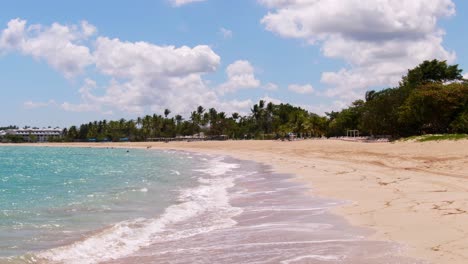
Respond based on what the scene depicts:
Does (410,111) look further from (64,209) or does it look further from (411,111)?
(64,209)

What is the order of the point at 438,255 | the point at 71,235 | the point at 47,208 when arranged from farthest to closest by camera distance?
1. the point at 47,208
2. the point at 71,235
3. the point at 438,255

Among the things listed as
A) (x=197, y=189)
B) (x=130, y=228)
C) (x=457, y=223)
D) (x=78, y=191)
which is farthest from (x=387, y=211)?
(x=78, y=191)

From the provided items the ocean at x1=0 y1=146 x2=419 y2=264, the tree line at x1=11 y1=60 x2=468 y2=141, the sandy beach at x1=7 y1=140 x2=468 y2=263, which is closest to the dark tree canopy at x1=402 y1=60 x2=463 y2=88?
the tree line at x1=11 y1=60 x2=468 y2=141

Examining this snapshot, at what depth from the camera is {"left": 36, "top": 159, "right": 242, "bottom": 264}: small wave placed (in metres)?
9.76

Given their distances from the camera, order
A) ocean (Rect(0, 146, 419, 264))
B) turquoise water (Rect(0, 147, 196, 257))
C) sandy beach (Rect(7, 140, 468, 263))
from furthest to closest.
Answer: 1. turquoise water (Rect(0, 147, 196, 257))
2. ocean (Rect(0, 146, 419, 264))
3. sandy beach (Rect(7, 140, 468, 263))

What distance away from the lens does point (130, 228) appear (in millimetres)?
12688

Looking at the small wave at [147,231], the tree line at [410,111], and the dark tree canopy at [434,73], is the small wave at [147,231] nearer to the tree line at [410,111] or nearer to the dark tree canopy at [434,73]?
the tree line at [410,111]

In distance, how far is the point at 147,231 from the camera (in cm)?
1234

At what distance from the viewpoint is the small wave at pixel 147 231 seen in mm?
9758

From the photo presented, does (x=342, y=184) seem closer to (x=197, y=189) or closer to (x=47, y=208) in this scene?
(x=197, y=189)

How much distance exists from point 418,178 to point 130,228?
41.0 feet

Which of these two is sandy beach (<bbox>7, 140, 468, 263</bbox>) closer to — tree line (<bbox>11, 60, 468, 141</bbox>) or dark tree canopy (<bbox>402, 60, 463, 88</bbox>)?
tree line (<bbox>11, 60, 468, 141</bbox>)

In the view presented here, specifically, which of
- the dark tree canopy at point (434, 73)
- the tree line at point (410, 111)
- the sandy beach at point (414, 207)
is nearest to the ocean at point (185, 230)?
the sandy beach at point (414, 207)

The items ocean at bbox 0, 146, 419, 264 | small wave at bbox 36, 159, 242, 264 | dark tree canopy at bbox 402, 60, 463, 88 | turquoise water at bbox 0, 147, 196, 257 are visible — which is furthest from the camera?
dark tree canopy at bbox 402, 60, 463, 88
